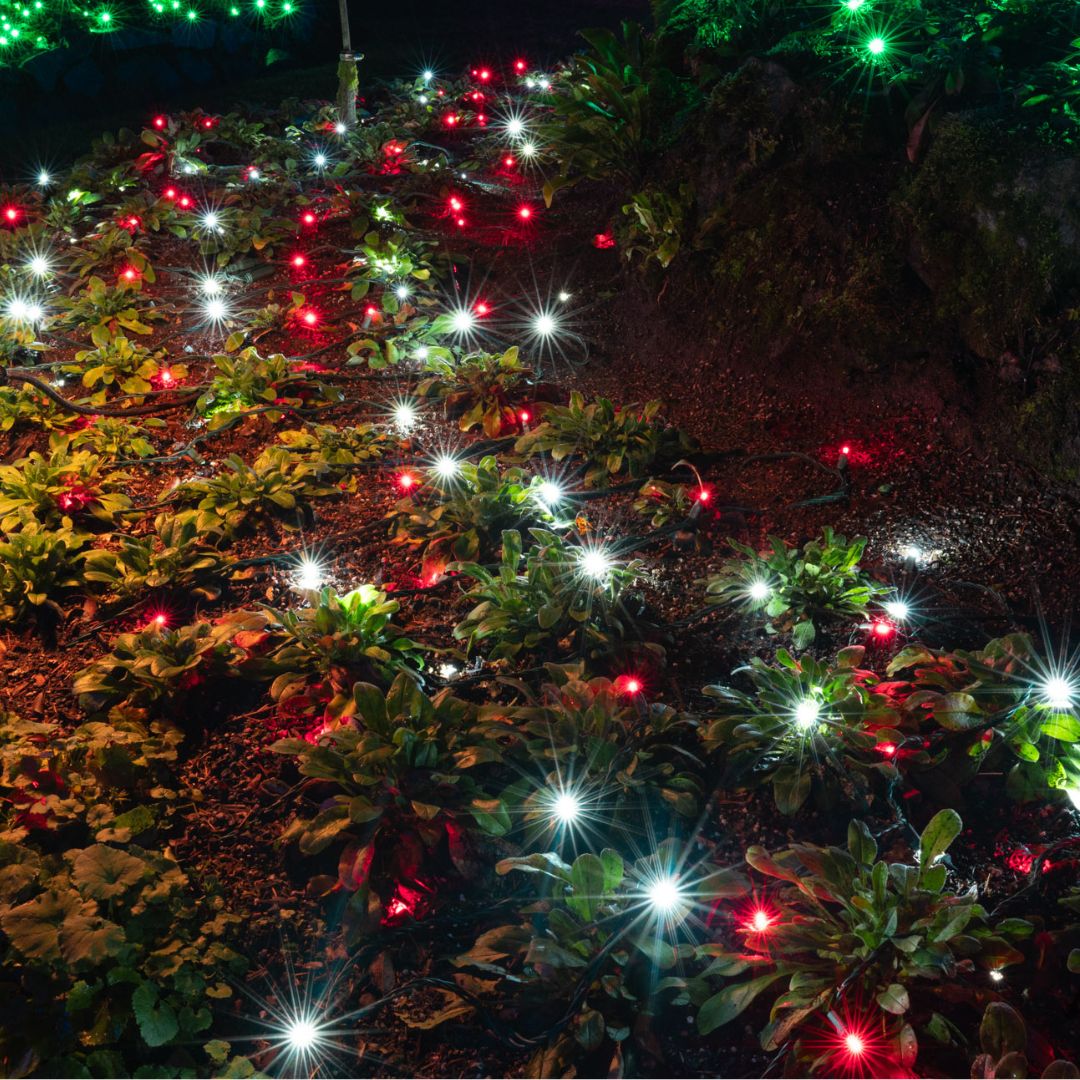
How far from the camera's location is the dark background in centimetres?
1016

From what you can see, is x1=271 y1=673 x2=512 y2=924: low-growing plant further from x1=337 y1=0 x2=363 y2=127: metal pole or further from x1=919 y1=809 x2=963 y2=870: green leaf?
x1=337 y1=0 x2=363 y2=127: metal pole

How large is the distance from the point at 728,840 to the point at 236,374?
4266mm

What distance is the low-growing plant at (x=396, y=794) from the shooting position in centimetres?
295

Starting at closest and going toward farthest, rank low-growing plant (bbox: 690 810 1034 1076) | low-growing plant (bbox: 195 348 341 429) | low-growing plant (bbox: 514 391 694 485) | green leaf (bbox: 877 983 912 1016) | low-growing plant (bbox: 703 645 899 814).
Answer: green leaf (bbox: 877 983 912 1016) < low-growing plant (bbox: 690 810 1034 1076) < low-growing plant (bbox: 703 645 899 814) < low-growing plant (bbox: 514 391 694 485) < low-growing plant (bbox: 195 348 341 429)

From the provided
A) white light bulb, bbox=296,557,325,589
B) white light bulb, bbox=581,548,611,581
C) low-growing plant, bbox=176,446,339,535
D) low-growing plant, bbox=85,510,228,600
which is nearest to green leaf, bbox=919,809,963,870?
white light bulb, bbox=581,548,611,581

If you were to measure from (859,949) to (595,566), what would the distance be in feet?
→ 6.36

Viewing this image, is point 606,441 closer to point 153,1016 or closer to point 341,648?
point 341,648

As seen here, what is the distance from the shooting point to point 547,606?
3680 mm

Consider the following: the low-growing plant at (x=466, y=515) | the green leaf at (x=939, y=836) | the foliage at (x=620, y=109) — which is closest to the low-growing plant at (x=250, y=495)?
the low-growing plant at (x=466, y=515)

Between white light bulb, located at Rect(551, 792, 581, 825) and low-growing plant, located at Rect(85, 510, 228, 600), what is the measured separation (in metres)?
2.07

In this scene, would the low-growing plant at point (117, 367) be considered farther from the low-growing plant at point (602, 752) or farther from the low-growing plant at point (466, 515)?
the low-growing plant at point (602, 752)

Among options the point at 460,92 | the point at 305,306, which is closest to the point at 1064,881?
the point at 305,306

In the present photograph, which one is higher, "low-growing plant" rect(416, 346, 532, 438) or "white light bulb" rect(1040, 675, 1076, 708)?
"low-growing plant" rect(416, 346, 532, 438)

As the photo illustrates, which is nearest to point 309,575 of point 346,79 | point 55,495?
point 55,495
